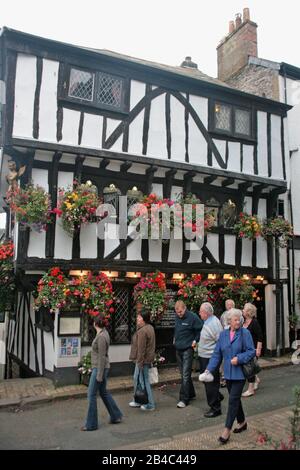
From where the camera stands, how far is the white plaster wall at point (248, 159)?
11758 mm

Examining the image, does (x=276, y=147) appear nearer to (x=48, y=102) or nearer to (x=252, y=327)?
(x=252, y=327)

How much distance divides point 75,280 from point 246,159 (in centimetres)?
622

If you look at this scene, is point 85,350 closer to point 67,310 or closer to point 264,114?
point 67,310

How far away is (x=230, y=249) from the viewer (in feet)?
37.5

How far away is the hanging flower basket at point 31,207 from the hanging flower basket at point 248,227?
5.27m

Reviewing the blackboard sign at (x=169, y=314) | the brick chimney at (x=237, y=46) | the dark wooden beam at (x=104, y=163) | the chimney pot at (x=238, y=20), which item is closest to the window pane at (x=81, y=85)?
the dark wooden beam at (x=104, y=163)

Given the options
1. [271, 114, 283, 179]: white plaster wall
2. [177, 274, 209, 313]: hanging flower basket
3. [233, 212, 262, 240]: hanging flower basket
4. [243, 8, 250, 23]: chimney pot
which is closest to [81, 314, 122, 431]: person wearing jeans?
[177, 274, 209, 313]: hanging flower basket

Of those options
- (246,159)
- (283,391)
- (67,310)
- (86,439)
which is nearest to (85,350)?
(67,310)

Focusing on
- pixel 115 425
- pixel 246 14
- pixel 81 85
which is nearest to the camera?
pixel 115 425

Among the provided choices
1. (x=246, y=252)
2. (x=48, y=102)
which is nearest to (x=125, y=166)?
(x=48, y=102)

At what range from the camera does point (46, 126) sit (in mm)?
9039

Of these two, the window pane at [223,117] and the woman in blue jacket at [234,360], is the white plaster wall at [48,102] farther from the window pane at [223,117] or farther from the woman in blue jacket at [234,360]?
the woman in blue jacket at [234,360]

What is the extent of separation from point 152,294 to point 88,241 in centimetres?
191

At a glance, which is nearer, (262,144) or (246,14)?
(262,144)
